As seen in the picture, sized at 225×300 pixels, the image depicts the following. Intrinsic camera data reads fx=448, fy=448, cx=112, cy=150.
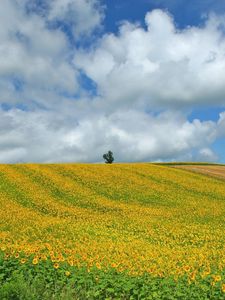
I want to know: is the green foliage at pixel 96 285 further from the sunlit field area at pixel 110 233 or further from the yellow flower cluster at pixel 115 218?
the yellow flower cluster at pixel 115 218

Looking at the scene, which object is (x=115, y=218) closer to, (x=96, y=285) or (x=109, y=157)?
(x=96, y=285)

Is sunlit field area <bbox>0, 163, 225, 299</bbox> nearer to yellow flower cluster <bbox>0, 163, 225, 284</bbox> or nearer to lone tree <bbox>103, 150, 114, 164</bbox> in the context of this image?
yellow flower cluster <bbox>0, 163, 225, 284</bbox>

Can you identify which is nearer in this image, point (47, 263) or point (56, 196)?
point (47, 263)

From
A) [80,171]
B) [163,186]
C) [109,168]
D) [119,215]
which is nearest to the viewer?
[119,215]

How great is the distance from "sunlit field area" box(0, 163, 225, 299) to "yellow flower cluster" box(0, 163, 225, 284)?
6 cm

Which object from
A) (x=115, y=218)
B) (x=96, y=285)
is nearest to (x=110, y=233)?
(x=115, y=218)

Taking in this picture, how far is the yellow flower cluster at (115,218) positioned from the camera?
53.1 ft

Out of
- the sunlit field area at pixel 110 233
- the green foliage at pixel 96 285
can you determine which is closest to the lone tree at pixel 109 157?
the sunlit field area at pixel 110 233

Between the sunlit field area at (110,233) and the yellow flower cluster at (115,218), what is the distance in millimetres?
62

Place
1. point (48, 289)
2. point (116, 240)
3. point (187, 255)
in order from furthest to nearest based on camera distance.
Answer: point (116, 240)
point (187, 255)
point (48, 289)

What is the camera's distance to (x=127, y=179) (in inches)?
1692

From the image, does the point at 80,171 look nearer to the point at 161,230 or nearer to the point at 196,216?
the point at 196,216

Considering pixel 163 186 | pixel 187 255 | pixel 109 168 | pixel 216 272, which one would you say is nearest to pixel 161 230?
pixel 187 255

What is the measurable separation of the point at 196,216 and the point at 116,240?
413 inches
